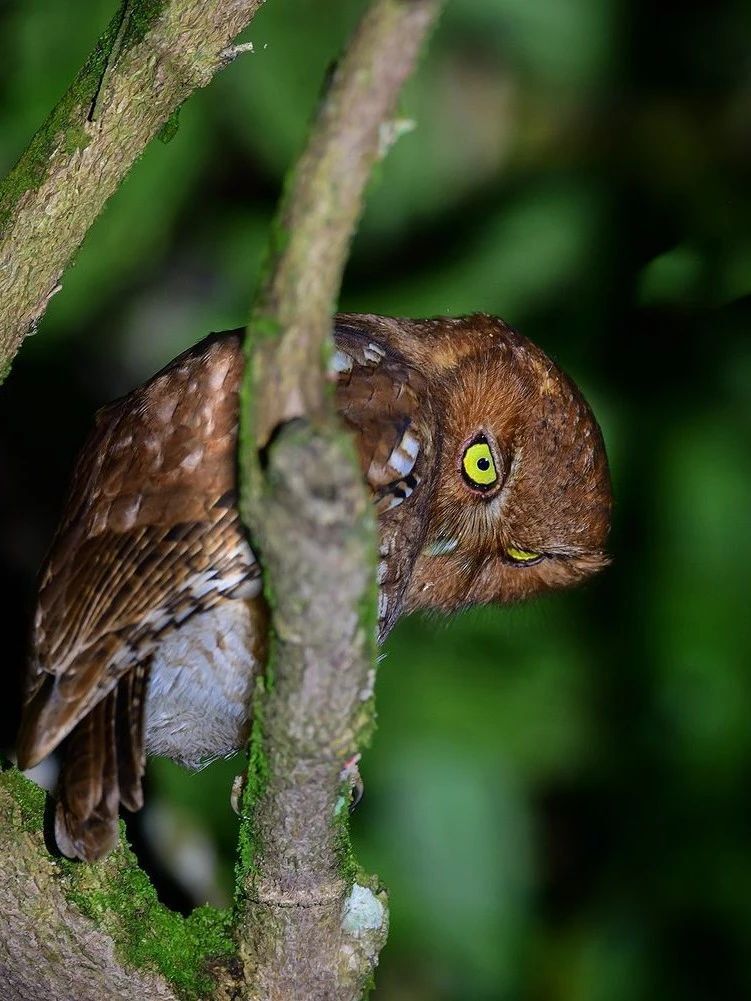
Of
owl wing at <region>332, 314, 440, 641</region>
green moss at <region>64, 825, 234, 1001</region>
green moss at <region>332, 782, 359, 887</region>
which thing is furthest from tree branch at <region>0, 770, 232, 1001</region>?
owl wing at <region>332, 314, 440, 641</region>

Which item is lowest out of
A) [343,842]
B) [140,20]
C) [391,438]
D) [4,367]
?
[343,842]

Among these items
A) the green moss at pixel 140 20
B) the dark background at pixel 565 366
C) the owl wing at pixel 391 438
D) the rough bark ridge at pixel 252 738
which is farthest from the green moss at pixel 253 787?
the dark background at pixel 565 366

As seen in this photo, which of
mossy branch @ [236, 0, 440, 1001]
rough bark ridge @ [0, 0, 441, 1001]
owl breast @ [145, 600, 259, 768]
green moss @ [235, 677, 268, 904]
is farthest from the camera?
owl breast @ [145, 600, 259, 768]

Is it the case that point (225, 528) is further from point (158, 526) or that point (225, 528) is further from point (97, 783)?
point (97, 783)

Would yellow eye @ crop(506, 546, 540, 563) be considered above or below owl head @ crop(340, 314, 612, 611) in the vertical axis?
below

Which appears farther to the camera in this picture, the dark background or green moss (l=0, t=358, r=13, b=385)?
the dark background

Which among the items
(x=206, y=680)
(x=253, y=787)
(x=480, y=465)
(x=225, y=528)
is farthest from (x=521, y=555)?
(x=253, y=787)

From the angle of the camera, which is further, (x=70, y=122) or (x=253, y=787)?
(x=70, y=122)

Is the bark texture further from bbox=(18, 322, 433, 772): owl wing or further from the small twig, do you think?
the small twig
